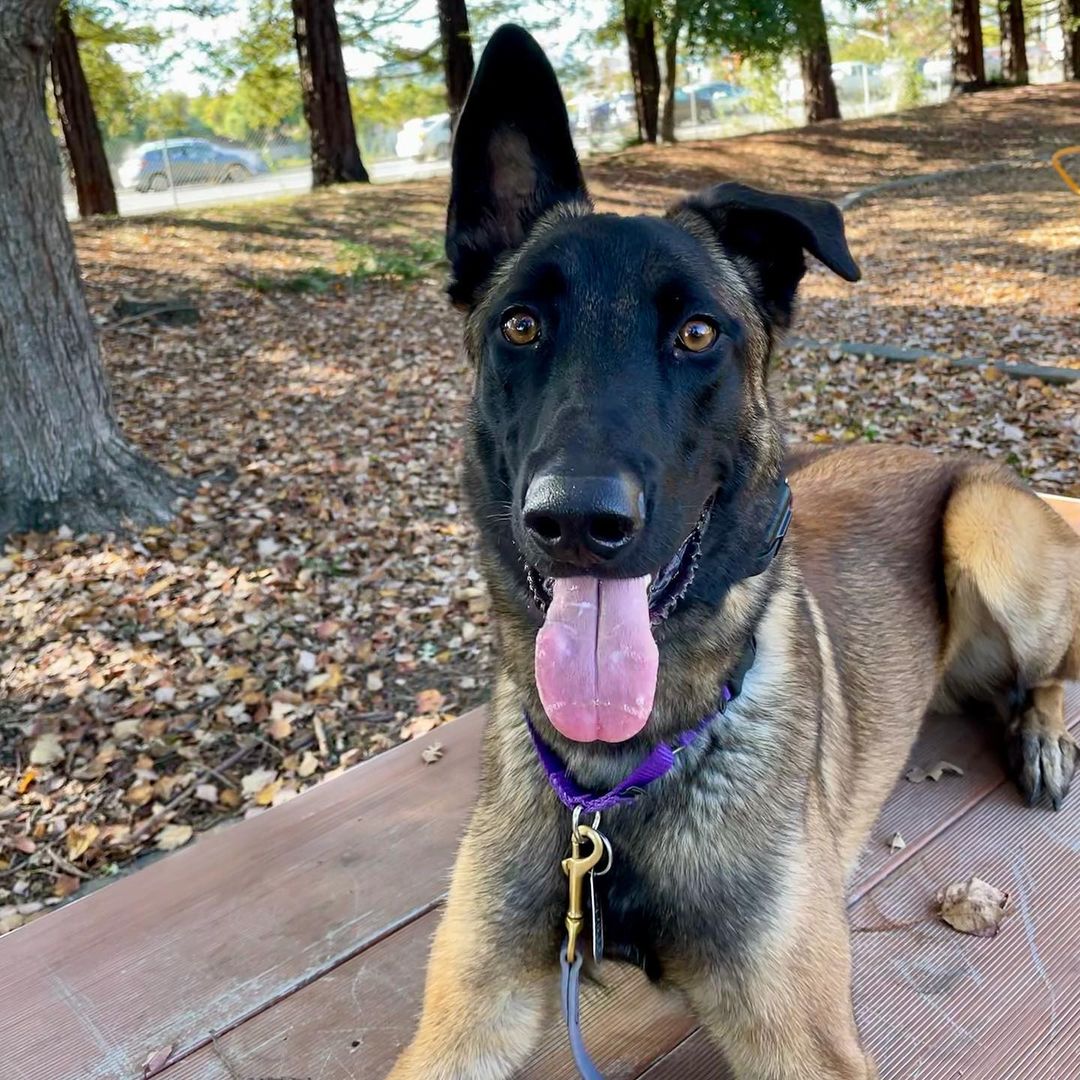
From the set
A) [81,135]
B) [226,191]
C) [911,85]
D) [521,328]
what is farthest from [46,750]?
[911,85]

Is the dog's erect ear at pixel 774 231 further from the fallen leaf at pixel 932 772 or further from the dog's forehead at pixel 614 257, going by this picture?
the fallen leaf at pixel 932 772

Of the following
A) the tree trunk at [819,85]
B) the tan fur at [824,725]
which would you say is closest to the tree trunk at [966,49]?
the tree trunk at [819,85]

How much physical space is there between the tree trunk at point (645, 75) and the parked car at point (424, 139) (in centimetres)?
769

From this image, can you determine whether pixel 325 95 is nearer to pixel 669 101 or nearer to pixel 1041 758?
pixel 669 101

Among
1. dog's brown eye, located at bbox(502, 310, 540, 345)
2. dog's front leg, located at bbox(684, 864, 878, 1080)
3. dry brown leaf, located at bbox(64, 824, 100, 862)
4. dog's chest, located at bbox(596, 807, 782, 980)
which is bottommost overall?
dry brown leaf, located at bbox(64, 824, 100, 862)

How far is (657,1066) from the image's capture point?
2.07 meters

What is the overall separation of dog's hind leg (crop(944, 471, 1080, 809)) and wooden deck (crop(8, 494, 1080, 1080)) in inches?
11.5

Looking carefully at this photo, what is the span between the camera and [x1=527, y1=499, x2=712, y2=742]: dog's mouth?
71.3 inches

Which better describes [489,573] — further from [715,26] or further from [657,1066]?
[715,26]

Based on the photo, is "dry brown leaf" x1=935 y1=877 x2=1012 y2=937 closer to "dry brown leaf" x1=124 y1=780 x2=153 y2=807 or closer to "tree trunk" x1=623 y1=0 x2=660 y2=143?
"dry brown leaf" x1=124 y1=780 x2=153 y2=807

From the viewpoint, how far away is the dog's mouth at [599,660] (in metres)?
1.81

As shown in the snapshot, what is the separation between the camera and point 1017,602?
2.98 metres

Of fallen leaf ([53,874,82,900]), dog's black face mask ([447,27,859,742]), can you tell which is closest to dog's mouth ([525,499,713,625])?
dog's black face mask ([447,27,859,742])

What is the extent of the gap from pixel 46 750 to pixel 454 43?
17.8 m
